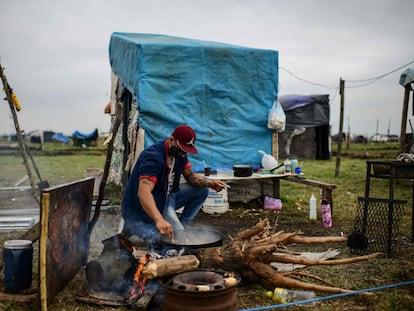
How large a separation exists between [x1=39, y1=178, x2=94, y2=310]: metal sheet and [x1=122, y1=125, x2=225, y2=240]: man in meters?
0.47


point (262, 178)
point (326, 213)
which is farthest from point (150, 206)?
point (262, 178)

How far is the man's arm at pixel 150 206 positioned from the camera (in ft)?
13.0

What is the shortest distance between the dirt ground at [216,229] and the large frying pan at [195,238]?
1.73 feet

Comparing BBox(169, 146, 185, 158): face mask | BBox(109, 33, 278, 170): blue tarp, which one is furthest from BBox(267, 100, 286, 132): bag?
BBox(169, 146, 185, 158): face mask

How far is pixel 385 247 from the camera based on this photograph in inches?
218

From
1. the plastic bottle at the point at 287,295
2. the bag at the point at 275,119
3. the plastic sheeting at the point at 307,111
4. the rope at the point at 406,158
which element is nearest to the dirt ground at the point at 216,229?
the plastic bottle at the point at 287,295

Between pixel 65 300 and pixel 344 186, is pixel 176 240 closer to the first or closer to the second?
pixel 65 300

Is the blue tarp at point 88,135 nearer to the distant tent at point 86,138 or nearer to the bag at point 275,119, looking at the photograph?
the distant tent at point 86,138

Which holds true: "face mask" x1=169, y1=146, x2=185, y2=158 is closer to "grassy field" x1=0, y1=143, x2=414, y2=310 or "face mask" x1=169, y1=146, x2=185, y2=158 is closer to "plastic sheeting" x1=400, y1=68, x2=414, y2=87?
"grassy field" x1=0, y1=143, x2=414, y2=310

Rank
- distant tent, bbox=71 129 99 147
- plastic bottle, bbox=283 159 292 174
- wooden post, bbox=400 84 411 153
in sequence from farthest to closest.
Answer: distant tent, bbox=71 129 99 147, wooden post, bbox=400 84 411 153, plastic bottle, bbox=283 159 292 174

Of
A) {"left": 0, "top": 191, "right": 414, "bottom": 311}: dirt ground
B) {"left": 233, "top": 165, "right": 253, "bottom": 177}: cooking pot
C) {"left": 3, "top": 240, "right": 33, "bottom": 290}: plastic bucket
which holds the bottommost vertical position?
{"left": 0, "top": 191, "right": 414, "bottom": 311}: dirt ground

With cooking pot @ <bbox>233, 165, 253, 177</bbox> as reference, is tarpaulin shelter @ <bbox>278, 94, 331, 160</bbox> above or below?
above

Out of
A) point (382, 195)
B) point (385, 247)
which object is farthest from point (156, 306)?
point (382, 195)

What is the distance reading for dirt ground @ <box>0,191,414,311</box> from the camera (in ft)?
12.8
